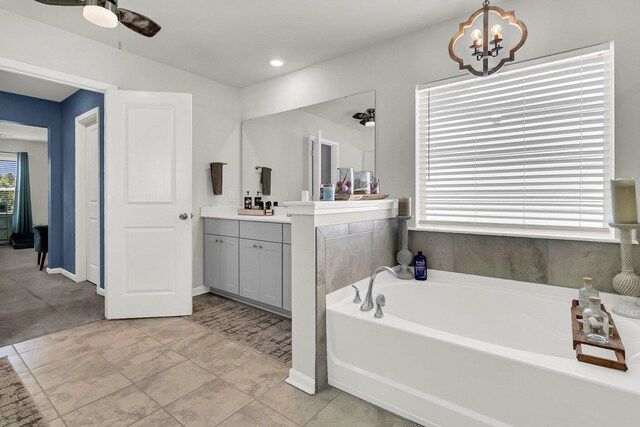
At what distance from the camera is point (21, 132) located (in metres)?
6.39

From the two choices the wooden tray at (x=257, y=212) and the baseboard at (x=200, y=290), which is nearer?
the wooden tray at (x=257, y=212)

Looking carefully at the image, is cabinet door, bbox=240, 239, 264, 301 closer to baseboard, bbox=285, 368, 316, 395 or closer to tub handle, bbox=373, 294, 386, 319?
baseboard, bbox=285, 368, 316, 395

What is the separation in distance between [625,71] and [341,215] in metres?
1.84

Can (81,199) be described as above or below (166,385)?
above

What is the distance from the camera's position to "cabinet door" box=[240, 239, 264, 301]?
317 cm

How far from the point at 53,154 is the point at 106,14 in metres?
3.85

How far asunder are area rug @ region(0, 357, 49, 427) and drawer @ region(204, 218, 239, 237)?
1.85 meters

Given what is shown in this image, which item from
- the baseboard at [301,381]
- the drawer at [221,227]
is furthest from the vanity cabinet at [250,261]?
the baseboard at [301,381]

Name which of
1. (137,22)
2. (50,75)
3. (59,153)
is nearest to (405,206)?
(137,22)

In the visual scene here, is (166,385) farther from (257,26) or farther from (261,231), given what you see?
(257,26)

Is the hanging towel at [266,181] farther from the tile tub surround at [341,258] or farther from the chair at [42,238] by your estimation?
the chair at [42,238]

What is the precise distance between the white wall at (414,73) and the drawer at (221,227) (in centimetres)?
135

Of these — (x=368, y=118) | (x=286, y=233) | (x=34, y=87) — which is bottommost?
(x=286, y=233)

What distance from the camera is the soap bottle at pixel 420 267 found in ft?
8.39
